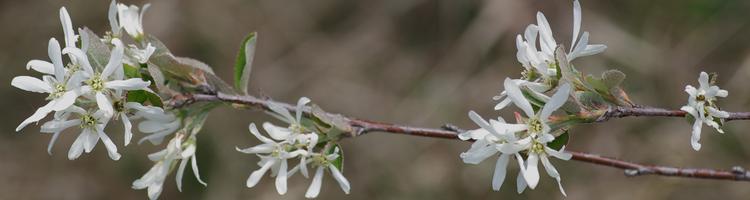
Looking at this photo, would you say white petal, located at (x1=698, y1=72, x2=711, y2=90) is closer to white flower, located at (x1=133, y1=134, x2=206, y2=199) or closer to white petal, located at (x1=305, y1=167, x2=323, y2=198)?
white petal, located at (x1=305, y1=167, x2=323, y2=198)

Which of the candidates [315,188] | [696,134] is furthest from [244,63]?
[696,134]

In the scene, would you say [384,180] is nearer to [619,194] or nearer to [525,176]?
[619,194]

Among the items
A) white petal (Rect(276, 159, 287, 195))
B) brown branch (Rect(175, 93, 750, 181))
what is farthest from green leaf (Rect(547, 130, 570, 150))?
white petal (Rect(276, 159, 287, 195))

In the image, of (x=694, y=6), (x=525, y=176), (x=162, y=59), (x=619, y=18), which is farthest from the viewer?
(x=619, y=18)

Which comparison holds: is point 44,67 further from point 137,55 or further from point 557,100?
point 557,100

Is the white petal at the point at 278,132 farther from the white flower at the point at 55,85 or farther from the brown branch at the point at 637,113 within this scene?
the brown branch at the point at 637,113

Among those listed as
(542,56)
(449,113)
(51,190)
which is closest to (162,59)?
(542,56)

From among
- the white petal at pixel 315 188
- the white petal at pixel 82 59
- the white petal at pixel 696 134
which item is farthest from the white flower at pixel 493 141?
the white petal at pixel 82 59
